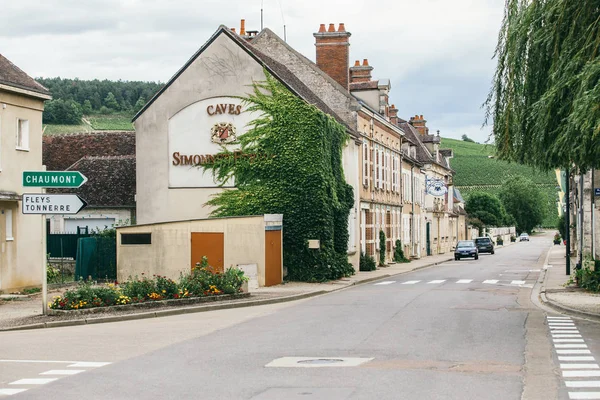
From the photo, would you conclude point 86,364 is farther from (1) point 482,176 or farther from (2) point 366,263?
(1) point 482,176

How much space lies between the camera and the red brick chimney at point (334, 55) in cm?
4659

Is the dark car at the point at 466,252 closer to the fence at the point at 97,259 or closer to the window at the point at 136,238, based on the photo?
the fence at the point at 97,259

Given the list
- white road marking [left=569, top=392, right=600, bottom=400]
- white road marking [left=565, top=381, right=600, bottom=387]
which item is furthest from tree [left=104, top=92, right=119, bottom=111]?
white road marking [left=569, top=392, right=600, bottom=400]

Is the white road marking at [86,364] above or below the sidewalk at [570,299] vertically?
above

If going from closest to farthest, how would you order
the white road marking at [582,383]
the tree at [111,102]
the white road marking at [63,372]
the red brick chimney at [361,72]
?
the white road marking at [582,383] < the white road marking at [63,372] < the red brick chimney at [361,72] < the tree at [111,102]

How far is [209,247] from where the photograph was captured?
30109 millimetres

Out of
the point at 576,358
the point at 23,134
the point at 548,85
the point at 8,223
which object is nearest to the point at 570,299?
the point at 548,85

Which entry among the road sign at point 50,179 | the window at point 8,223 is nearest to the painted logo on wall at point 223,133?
the window at point 8,223

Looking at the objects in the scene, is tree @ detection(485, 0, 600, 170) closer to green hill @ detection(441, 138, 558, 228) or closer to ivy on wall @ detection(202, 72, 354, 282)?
ivy on wall @ detection(202, 72, 354, 282)

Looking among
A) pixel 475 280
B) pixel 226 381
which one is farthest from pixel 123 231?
pixel 226 381

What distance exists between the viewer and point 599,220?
93.5 feet

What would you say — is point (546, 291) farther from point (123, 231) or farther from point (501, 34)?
point (123, 231)

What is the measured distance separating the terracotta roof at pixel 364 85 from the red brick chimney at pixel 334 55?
17.3ft

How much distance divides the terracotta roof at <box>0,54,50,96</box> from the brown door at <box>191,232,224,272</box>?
7.06 meters
